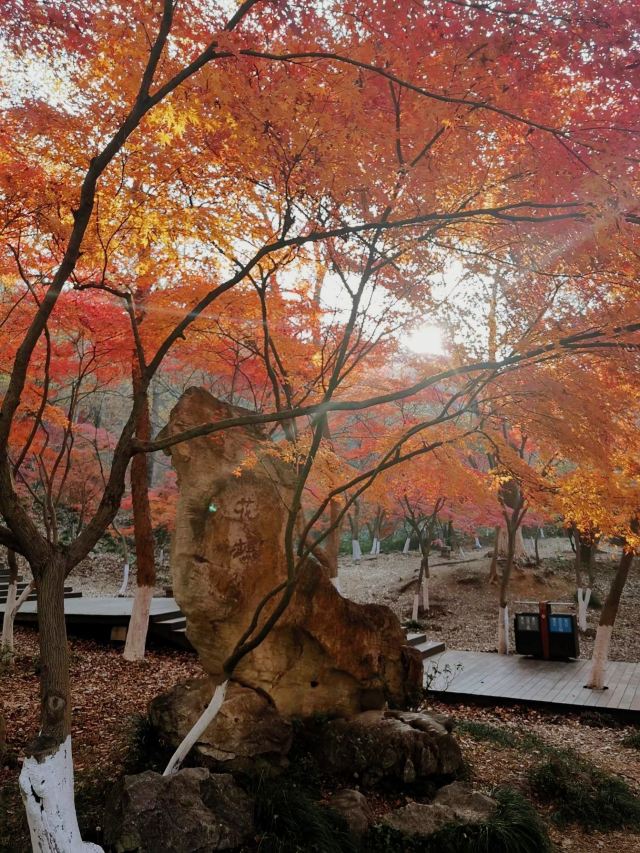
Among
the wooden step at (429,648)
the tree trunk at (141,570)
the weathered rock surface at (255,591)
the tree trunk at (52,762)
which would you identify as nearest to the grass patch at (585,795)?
the weathered rock surface at (255,591)

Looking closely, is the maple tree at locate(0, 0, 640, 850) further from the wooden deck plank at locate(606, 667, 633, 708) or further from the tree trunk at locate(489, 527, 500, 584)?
the tree trunk at locate(489, 527, 500, 584)

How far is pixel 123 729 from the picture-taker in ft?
20.6

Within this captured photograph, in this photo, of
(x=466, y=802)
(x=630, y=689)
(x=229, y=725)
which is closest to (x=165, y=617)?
(x=229, y=725)

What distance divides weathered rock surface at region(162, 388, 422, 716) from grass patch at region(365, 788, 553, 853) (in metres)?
1.81

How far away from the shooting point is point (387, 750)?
5410 mm

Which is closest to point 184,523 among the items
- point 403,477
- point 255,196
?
point 255,196

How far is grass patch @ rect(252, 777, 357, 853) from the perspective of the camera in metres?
4.11

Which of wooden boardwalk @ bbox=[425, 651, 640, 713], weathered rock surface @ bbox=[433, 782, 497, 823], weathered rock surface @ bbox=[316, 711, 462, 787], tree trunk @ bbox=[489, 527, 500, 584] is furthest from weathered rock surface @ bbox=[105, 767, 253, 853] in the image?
tree trunk @ bbox=[489, 527, 500, 584]

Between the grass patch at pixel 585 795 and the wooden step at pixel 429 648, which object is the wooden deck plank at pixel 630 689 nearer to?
the grass patch at pixel 585 795

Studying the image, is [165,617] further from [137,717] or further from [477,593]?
[477,593]

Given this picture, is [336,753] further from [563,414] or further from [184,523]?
[563,414]

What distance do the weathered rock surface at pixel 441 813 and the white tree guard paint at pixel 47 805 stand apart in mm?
2435

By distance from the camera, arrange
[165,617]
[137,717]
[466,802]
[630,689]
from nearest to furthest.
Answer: [466,802] → [137,717] → [630,689] → [165,617]

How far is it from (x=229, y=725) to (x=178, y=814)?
1421 millimetres
